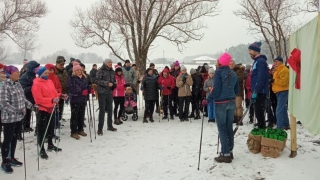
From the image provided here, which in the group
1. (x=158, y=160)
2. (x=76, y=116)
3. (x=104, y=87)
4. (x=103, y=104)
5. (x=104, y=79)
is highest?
(x=104, y=79)

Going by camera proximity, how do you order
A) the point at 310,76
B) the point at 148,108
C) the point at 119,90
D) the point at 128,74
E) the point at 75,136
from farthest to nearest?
the point at 128,74, the point at 148,108, the point at 119,90, the point at 75,136, the point at 310,76

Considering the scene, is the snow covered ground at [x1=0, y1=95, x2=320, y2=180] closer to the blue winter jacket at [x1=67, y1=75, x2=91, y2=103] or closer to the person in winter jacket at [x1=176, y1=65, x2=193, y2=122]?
the blue winter jacket at [x1=67, y1=75, x2=91, y2=103]

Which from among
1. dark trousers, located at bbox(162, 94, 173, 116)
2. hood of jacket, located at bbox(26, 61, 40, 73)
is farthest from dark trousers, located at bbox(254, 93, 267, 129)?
hood of jacket, located at bbox(26, 61, 40, 73)

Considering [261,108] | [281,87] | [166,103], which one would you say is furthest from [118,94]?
[281,87]

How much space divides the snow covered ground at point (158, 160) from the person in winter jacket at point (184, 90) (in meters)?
1.92

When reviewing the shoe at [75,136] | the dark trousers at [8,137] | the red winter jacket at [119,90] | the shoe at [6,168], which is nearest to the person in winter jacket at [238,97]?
the red winter jacket at [119,90]

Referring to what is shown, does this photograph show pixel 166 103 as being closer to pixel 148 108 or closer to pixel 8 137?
pixel 148 108

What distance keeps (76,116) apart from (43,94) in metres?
1.55

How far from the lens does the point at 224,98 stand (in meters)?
5.41

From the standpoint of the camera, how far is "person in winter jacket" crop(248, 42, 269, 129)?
621 centimetres

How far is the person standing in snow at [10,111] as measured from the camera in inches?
207

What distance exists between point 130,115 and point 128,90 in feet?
4.53

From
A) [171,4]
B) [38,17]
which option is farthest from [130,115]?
[38,17]

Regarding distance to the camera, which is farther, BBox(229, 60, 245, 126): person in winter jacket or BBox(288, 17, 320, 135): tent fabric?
BBox(229, 60, 245, 126): person in winter jacket
